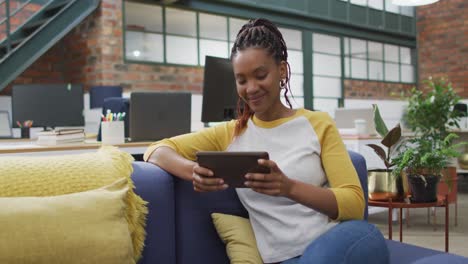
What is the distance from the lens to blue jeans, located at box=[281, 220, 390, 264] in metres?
1.15

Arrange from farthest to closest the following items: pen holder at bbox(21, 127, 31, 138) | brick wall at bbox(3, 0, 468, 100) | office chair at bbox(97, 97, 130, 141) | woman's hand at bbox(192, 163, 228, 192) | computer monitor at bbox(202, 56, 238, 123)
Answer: brick wall at bbox(3, 0, 468, 100)
pen holder at bbox(21, 127, 31, 138)
office chair at bbox(97, 97, 130, 141)
computer monitor at bbox(202, 56, 238, 123)
woman's hand at bbox(192, 163, 228, 192)

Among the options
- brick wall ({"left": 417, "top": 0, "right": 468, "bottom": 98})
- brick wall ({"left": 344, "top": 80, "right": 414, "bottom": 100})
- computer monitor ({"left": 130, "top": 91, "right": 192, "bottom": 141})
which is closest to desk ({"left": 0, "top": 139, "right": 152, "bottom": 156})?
computer monitor ({"left": 130, "top": 91, "right": 192, "bottom": 141})

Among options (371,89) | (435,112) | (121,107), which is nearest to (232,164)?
(121,107)

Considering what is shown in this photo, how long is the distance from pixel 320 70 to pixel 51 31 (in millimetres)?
4803

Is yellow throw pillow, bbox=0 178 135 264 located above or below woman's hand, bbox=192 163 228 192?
below

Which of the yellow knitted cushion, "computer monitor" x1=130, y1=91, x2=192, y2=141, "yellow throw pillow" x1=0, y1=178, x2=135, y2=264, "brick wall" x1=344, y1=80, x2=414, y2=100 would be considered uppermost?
"brick wall" x1=344, y1=80, x2=414, y2=100

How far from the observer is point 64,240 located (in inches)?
42.9

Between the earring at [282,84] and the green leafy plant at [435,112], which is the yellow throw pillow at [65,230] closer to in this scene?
the earring at [282,84]

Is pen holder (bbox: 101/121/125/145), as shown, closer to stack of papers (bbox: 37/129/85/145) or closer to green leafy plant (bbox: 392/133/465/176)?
stack of papers (bbox: 37/129/85/145)

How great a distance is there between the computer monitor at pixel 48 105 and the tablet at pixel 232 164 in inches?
130

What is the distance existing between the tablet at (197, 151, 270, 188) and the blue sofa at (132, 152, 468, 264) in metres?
0.28

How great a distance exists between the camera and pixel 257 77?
52.9 inches

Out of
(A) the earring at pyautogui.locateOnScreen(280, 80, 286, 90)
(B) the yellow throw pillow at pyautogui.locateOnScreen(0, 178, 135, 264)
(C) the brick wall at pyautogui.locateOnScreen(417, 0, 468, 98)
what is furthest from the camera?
(C) the brick wall at pyautogui.locateOnScreen(417, 0, 468, 98)

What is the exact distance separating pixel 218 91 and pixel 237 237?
1.29m
